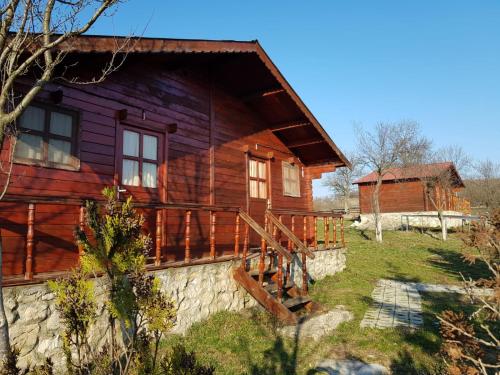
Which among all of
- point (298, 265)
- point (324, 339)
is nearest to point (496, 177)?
point (298, 265)

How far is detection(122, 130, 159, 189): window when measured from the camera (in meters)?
6.48

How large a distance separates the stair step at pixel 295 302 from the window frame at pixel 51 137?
166 inches

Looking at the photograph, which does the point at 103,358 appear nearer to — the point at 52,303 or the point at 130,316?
the point at 130,316

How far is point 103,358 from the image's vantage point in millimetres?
3129

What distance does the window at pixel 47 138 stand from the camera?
5129 millimetres

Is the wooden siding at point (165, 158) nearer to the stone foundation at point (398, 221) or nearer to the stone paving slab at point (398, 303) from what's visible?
the stone paving slab at point (398, 303)

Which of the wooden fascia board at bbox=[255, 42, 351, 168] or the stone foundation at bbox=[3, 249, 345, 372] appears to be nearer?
the stone foundation at bbox=[3, 249, 345, 372]

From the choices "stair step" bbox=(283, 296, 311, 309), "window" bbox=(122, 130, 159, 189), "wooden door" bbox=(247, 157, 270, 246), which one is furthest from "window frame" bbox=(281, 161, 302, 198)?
"window" bbox=(122, 130, 159, 189)

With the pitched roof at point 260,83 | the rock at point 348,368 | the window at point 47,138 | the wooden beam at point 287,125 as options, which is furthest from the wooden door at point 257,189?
the window at point 47,138

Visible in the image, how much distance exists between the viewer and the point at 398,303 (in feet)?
25.8

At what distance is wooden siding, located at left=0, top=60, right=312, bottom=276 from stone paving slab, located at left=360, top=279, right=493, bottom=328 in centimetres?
335

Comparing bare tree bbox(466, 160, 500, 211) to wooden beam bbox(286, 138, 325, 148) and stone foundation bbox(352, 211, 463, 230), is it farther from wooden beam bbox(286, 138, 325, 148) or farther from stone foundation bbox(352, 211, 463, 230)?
wooden beam bbox(286, 138, 325, 148)

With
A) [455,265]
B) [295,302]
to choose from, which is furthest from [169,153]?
[455,265]

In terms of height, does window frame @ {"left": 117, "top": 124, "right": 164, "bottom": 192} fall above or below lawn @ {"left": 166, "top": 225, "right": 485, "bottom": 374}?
above
